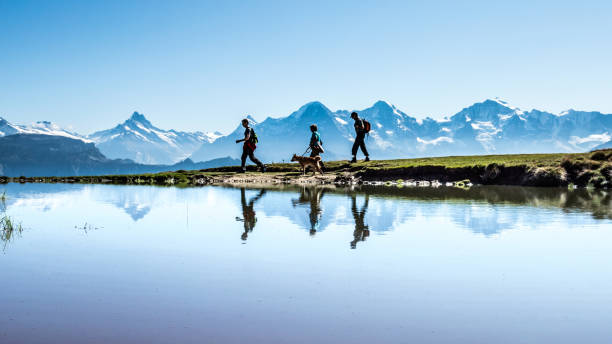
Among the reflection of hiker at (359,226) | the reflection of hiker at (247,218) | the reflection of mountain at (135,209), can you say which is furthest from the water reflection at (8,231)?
the reflection of hiker at (359,226)

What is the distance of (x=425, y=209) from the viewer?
2012 centimetres

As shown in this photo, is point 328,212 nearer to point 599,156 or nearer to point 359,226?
point 359,226

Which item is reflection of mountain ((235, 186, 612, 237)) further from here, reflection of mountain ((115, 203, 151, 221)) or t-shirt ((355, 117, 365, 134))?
t-shirt ((355, 117, 365, 134))

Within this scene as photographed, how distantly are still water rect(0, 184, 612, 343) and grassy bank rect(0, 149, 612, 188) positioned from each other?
24.3 meters

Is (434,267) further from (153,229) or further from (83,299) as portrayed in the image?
(153,229)

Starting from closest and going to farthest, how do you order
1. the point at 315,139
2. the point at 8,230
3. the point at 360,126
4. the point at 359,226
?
1. the point at 8,230
2. the point at 359,226
3. the point at 315,139
4. the point at 360,126

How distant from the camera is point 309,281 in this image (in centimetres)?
867

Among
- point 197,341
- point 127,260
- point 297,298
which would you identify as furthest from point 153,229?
point 197,341

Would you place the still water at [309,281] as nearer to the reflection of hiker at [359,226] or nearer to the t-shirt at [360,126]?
the reflection of hiker at [359,226]

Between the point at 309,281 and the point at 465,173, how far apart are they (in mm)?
37416

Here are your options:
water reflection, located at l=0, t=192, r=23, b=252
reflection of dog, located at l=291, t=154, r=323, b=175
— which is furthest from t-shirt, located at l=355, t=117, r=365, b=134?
water reflection, located at l=0, t=192, r=23, b=252

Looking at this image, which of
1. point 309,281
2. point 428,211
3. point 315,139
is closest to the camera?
point 309,281

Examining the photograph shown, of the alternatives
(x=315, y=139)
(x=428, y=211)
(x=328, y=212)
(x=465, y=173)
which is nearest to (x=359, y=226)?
(x=328, y=212)

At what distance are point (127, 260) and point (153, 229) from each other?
4.46m
